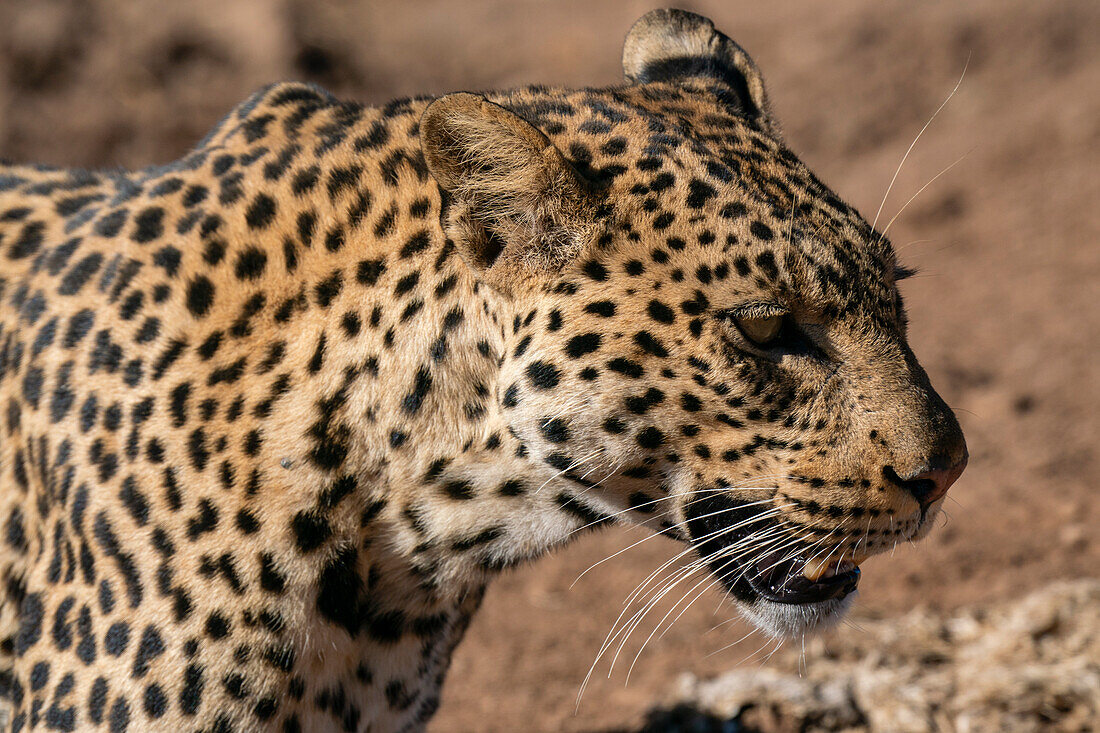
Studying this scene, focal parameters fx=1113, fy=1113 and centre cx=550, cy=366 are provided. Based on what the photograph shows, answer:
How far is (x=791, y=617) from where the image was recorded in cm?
368

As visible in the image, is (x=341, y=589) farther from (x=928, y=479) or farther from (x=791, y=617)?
(x=928, y=479)

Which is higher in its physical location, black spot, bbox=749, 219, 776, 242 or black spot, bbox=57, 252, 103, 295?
black spot, bbox=749, 219, 776, 242

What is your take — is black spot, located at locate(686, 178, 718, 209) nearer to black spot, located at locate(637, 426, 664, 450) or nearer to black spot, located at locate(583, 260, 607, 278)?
black spot, located at locate(583, 260, 607, 278)

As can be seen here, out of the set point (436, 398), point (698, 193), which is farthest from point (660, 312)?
point (436, 398)

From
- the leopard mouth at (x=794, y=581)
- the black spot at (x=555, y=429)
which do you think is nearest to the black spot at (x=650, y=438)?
the black spot at (x=555, y=429)

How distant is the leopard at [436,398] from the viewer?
329 centimetres

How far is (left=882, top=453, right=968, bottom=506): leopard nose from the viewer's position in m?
3.36

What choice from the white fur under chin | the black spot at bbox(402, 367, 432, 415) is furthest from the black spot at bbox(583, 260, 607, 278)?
the white fur under chin

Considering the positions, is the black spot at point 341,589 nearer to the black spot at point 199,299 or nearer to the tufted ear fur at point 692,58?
the black spot at point 199,299

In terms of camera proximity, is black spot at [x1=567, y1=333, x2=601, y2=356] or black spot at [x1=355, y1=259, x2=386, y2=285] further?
black spot at [x1=355, y1=259, x2=386, y2=285]

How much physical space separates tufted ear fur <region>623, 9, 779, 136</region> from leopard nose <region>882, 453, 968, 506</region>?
1.40 m

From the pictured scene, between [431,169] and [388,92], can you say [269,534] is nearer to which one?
[431,169]

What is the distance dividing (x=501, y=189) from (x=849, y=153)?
10.1 m

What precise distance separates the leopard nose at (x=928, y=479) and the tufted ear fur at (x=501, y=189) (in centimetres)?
119
